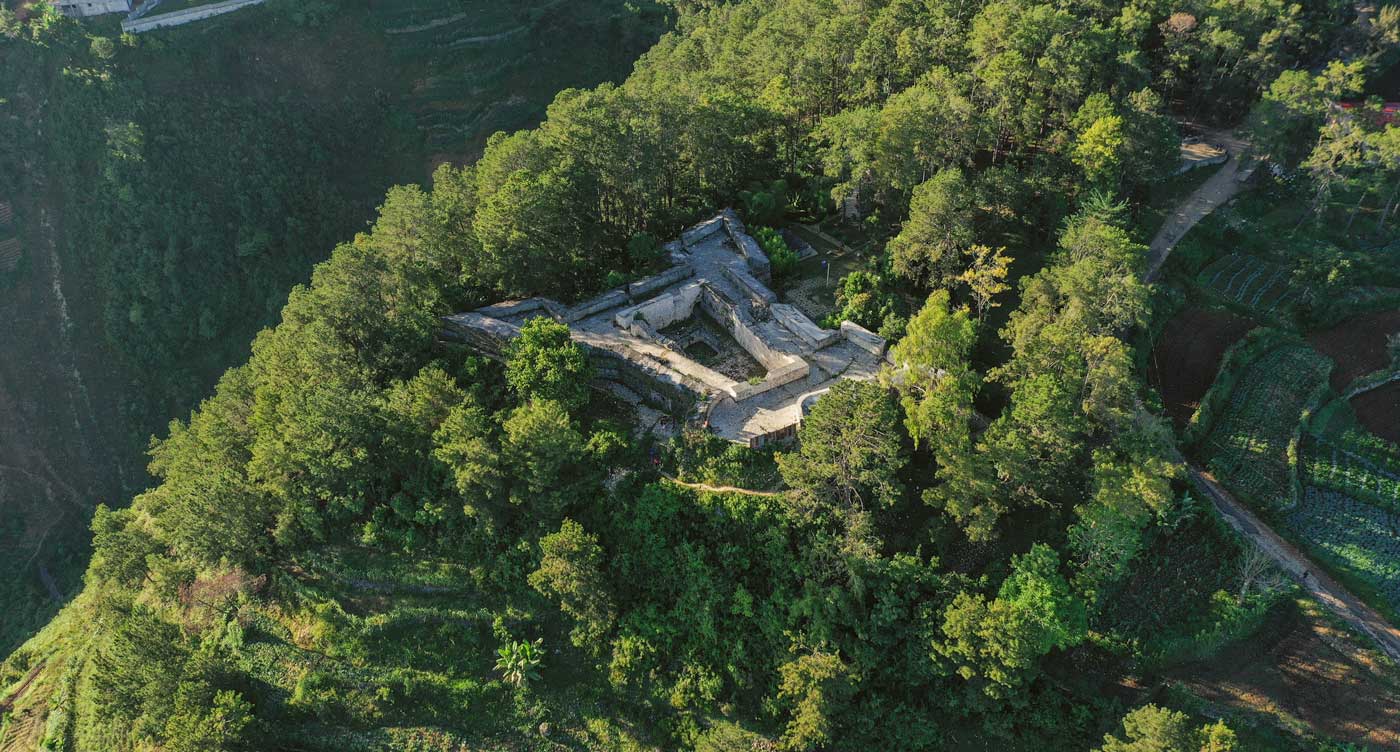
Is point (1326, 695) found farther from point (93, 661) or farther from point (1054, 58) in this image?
point (93, 661)

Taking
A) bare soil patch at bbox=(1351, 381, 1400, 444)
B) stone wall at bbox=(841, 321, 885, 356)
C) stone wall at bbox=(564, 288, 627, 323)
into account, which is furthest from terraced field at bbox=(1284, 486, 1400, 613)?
stone wall at bbox=(564, 288, 627, 323)

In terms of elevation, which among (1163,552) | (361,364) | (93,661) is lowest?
(93,661)

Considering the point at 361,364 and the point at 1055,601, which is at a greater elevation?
the point at 361,364

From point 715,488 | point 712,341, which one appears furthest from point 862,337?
point 715,488

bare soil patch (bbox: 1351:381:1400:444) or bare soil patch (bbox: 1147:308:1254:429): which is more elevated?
bare soil patch (bbox: 1147:308:1254:429)

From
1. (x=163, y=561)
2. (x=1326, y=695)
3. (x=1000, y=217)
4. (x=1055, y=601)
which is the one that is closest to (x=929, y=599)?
(x=1055, y=601)

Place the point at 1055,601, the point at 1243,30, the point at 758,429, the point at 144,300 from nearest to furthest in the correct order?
the point at 1055,601 < the point at 758,429 < the point at 1243,30 < the point at 144,300

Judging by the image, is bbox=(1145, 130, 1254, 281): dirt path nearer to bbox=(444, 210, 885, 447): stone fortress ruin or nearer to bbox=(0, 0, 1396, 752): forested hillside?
bbox=(0, 0, 1396, 752): forested hillside
